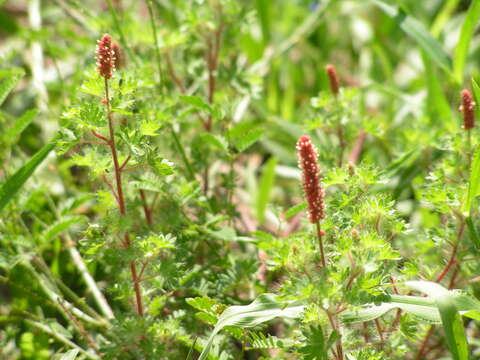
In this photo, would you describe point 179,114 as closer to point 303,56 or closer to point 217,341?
point 217,341

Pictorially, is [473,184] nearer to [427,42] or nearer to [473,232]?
[473,232]

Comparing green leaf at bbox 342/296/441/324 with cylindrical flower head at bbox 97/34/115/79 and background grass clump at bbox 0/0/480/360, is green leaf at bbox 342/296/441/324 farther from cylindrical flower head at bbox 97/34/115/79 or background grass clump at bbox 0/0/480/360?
cylindrical flower head at bbox 97/34/115/79

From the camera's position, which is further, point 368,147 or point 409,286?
point 368,147

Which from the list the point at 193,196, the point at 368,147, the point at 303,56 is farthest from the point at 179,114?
the point at 303,56

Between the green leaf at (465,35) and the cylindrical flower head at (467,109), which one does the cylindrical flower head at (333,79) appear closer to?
the cylindrical flower head at (467,109)

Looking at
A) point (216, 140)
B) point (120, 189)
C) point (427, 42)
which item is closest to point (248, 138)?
point (216, 140)

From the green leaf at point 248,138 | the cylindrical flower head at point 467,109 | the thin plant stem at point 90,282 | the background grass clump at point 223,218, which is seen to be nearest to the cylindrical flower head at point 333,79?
the background grass clump at point 223,218
